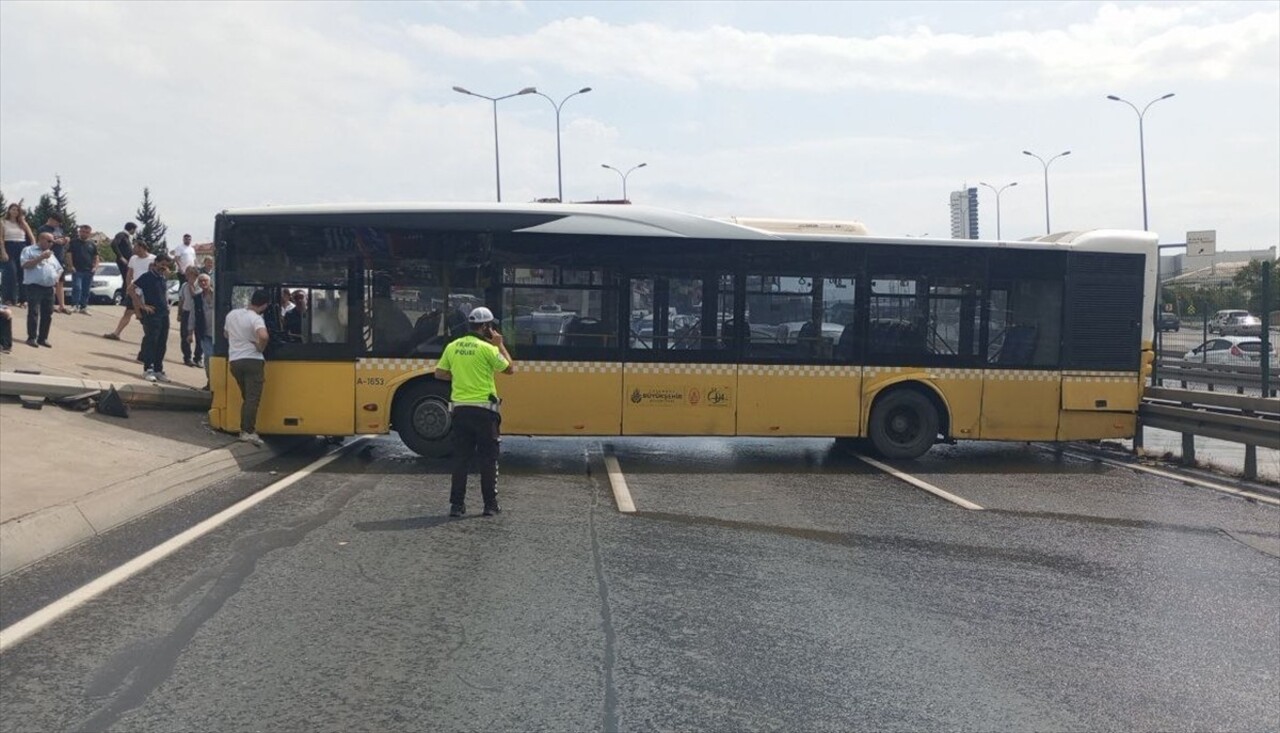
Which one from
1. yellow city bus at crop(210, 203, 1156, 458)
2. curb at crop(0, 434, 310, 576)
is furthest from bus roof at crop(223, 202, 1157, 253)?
curb at crop(0, 434, 310, 576)

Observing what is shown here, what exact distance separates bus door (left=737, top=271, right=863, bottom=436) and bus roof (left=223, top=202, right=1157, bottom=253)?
0.63m

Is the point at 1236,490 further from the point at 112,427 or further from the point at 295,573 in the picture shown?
the point at 112,427

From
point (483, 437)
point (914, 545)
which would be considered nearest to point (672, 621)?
point (914, 545)

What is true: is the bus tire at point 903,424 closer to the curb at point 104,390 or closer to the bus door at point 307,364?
the bus door at point 307,364

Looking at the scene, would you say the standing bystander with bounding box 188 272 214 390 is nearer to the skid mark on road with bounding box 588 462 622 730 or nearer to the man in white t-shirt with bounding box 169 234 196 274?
the man in white t-shirt with bounding box 169 234 196 274

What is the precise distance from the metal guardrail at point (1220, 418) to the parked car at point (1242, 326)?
142 cm

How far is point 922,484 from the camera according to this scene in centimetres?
1295

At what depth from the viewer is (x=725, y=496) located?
11.7 meters

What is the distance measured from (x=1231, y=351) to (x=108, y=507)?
60.9ft

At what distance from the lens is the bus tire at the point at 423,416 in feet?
44.8

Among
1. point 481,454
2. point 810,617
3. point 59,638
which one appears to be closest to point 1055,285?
point 481,454

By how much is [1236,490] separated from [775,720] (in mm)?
9837

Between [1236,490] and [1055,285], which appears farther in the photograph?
[1055,285]

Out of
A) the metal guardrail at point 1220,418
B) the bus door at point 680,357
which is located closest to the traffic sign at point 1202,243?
the metal guardrail at point 1220,418
